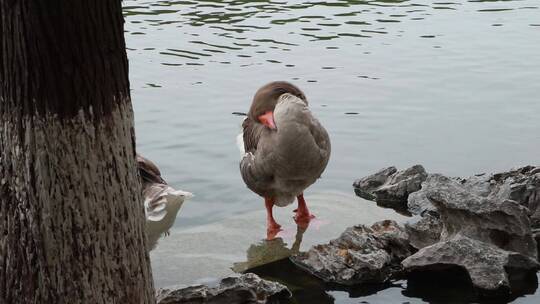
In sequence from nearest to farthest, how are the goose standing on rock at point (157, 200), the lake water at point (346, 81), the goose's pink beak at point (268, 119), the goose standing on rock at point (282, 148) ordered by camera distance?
the goose standing on rock at point (157, 200) < the goose standing on rock at point (282, 148) < the goose's pink beak at point (268, 119) < the lake water at point (346, 81)

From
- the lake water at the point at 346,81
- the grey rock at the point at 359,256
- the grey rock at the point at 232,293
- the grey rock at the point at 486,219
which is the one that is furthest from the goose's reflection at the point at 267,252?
the grey rock at the point at 486,219

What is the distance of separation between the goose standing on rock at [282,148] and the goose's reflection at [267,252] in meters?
0.12

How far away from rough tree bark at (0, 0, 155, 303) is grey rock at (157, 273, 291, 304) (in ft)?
4.46

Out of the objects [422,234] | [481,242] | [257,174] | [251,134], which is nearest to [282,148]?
[257,174]

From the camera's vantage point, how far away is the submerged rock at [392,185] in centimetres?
749

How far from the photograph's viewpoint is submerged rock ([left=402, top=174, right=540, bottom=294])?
5.61 m

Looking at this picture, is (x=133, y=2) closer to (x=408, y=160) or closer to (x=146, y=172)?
(x=408, y=160)

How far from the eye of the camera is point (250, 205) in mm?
7668

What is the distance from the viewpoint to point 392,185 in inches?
297

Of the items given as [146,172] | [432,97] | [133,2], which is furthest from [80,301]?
[133,2]

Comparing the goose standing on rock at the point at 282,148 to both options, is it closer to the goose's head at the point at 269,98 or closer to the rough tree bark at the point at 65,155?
the goose's head at the point at 269,98

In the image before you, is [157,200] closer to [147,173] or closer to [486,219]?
[147,173]

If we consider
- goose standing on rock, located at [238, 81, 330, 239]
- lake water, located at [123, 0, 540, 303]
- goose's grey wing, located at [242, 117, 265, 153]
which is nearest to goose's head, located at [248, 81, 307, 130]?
goose standing on rock, located at [238, 81, 330, 239]

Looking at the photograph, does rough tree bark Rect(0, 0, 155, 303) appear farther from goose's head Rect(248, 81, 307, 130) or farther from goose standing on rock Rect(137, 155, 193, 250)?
goose's head Rect(248, 81, 307, 130)
